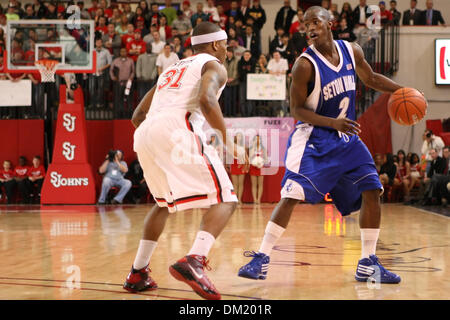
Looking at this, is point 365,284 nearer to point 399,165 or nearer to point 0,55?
point 399,165

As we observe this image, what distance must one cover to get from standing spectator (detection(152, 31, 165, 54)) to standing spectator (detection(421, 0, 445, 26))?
288 inches

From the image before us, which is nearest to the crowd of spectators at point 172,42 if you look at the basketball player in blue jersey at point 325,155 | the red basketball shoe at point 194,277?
the basketball player in blue jersey at point 325,155

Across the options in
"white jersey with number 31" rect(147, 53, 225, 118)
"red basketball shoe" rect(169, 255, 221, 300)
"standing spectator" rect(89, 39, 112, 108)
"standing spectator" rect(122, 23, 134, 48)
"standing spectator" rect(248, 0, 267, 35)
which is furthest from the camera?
"standing spectator" rect(248, 0, 267, 35)

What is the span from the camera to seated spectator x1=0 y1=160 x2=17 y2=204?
14906 millimetres

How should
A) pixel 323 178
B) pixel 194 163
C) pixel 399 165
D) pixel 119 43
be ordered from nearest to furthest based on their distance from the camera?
pixel 194 163
pixel 323 178
pixel 399 165
pixel 119 43

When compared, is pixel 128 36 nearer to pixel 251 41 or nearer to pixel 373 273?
pixel 251 41

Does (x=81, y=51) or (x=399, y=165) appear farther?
(x=399, y=165)

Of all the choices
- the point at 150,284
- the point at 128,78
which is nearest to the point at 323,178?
the point at 150,284

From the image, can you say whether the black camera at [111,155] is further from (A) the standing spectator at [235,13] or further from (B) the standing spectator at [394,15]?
(B) the standing spectator at [394,15]

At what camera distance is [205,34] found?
445 cm

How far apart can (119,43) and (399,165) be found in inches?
310

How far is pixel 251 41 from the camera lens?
52.6 ft

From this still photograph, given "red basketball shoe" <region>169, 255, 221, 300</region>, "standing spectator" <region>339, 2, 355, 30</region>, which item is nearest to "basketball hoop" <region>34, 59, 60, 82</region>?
"standing spectator" <region>339, 2, 355, 30</region>

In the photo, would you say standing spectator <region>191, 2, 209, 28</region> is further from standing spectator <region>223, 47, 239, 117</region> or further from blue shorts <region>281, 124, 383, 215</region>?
blue shorts <region>281, 124, 383, 215</region>
